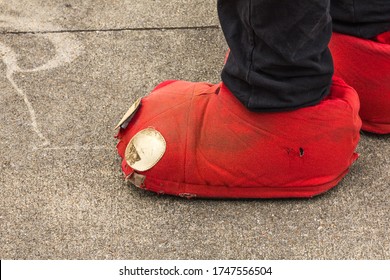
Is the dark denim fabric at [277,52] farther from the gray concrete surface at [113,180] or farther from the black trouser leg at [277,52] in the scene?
the gray concrete surface at [113,180]

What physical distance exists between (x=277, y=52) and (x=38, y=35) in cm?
87

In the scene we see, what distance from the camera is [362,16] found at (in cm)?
145

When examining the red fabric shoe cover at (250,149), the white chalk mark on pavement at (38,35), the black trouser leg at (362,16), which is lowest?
the white chalk mark on pavement at (38,35)

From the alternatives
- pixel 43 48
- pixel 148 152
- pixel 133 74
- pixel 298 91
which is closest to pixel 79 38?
pixel 43 48

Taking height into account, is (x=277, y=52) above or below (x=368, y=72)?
above

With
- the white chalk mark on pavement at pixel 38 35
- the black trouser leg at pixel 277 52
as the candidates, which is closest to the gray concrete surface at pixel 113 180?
the white chalk mark on pavement at pixel 38 35

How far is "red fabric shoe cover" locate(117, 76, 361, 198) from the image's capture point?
4.38 feet

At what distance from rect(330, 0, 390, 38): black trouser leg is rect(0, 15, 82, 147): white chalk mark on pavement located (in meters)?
0.69

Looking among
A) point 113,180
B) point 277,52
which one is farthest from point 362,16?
point 113,180

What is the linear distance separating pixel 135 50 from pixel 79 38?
16 centimetres

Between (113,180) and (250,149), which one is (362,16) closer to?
(250,149)

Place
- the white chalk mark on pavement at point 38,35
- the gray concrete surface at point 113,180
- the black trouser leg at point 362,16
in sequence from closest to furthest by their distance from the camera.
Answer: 1. the gray concrete surface at point 113,180
2. the black trouser leg at point 362,16
3. the white chalk mark on pavement at point 38,35

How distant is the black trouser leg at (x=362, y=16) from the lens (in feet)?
4.75

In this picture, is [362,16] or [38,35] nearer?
[362,16]
